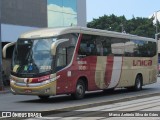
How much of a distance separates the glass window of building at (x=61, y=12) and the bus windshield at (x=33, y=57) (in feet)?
66.5

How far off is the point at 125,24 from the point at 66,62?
3313 inches

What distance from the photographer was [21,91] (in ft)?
59.5

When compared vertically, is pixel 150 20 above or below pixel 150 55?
above

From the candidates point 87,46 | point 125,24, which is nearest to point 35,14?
point 87,46

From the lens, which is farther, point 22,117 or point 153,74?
point 153,74

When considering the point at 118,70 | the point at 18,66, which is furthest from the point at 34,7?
the point at 18,66

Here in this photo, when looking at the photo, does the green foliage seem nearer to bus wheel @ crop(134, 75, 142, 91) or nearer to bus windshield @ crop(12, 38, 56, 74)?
bus wheel @ crop(134, 75, 142, 91)

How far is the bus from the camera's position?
1781 centimetres

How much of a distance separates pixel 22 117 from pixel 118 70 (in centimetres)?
1105

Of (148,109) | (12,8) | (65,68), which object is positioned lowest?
(148,109)

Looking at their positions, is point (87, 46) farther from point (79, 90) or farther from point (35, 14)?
point (35, 14)

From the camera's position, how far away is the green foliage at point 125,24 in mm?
98500

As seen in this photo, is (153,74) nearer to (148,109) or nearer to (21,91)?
(21,91)

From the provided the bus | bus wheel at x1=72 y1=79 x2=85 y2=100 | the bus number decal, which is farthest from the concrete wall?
bus wheel at x1=72 y1=79 x2=85 y2=100
